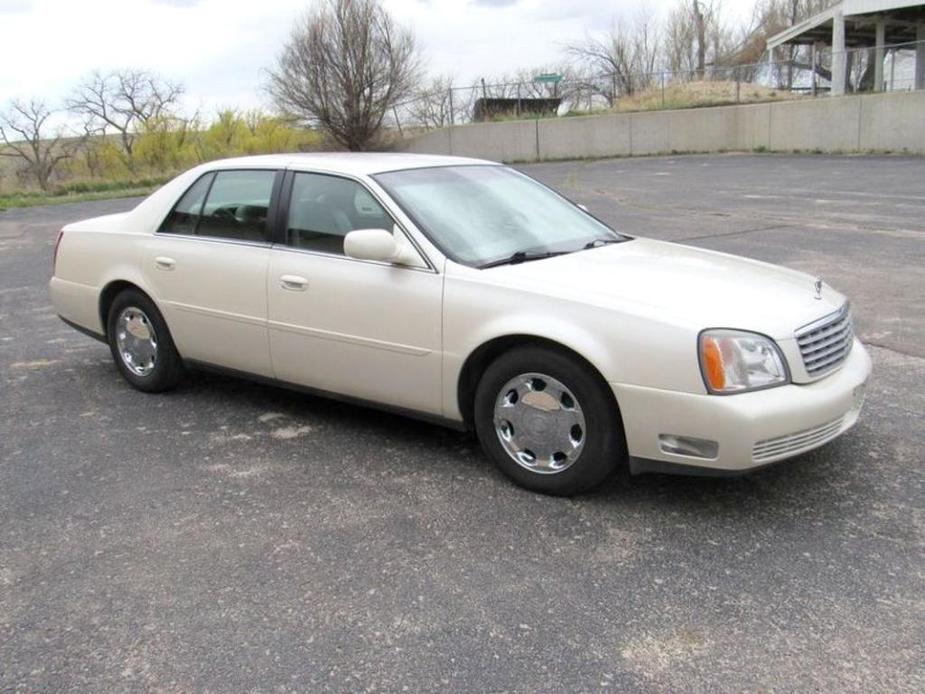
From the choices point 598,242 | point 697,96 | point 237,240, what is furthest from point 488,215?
point 697,96

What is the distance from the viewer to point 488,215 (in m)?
4.68

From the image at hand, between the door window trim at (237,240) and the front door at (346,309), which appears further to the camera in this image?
the door window trim at (237,240)

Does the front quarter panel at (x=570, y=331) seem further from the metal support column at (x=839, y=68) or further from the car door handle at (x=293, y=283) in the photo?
the metal support column at (x=839, y=68)

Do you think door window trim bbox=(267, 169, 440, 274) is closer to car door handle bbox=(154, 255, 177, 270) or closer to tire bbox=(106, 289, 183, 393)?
car door handle bbox=(154, 255, 177, 270)

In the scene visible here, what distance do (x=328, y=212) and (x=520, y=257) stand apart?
3.73 feet

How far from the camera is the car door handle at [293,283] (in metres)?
4.63

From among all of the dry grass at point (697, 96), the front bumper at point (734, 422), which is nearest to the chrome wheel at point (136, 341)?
the front bumper at point (734, 422)

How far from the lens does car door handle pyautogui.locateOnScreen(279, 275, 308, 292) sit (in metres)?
4.63

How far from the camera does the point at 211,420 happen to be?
5.18 metres

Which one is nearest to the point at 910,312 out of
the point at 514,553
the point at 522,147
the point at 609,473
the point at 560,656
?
the point at 609,473

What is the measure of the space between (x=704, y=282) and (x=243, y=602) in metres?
2.38

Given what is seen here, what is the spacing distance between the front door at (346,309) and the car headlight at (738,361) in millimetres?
1273

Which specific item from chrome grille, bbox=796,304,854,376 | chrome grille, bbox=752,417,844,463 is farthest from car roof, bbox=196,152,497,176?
chrome grille, bbox=752,417,844,463

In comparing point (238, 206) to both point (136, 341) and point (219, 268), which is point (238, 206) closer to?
point (219, 268)
